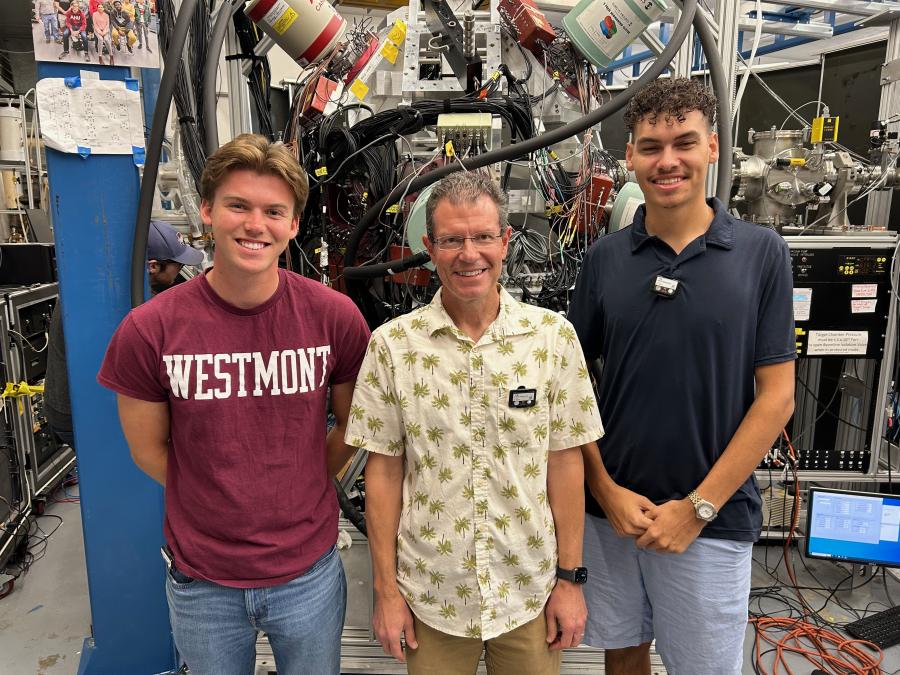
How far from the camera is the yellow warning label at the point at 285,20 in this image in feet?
6.35

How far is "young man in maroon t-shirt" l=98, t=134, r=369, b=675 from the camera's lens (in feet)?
3.54

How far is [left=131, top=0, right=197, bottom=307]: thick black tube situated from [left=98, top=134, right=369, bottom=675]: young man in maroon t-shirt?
20.3 inches

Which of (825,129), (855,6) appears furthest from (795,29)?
(825,129)

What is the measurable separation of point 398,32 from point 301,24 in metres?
0.34

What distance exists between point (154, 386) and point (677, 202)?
1109 millimetres

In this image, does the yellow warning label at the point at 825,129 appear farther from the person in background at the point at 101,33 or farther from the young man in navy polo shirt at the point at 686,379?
the person in background at the point at 101,33

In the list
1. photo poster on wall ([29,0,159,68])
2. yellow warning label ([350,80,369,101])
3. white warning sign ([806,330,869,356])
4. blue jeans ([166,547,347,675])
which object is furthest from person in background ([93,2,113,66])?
white warning sign ([806,330,869,356])

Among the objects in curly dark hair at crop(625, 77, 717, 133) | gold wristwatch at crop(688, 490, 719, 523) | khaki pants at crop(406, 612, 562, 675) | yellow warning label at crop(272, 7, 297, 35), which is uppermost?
yellow warning label at crop(272, 7, 297, 35)

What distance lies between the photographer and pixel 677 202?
1243 mm

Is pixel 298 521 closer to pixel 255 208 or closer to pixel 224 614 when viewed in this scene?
pixel 224 614

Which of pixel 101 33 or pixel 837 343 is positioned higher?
pixel 101 33

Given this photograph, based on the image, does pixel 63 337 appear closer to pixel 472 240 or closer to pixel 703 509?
pixel 472 240

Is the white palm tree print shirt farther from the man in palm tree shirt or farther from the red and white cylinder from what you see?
the red and white cylinder

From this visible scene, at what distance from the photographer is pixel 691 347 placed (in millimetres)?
1254
